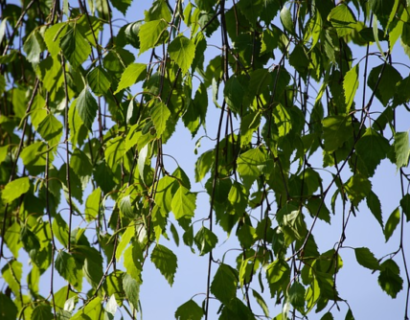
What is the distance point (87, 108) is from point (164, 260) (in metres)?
0.31

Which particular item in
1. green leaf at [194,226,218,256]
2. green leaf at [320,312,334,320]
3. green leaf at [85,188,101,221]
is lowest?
green leaf at [320,312,334,320]

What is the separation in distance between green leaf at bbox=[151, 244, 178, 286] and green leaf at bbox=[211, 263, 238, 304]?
0.08 m

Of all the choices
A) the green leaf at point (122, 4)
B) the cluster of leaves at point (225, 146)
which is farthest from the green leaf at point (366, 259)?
the green leaf at point (122, 4)

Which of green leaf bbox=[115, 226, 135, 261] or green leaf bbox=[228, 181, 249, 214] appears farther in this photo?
green leaf bbox=[228, 181, 249, 214]

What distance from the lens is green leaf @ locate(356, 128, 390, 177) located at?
1.03m

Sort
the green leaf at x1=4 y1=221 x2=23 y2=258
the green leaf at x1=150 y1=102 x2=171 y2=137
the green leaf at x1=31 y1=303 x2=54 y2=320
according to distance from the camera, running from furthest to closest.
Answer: the green leaf at x1=4 y1=221 x2=23 y2=258 → the green leaf at x1=31 y1=303 x2=54 y2=320 → the green leaf at x1=150 y1=102 x2=171 y2=137

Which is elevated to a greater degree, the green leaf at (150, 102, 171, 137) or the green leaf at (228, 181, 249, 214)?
the green leaf at (150, 102, 171, 137)

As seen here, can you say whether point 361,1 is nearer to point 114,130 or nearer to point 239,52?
point 239,52

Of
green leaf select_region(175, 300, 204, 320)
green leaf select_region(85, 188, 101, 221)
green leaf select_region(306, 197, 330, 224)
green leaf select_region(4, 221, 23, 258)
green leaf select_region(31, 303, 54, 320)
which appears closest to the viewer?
green leaf select_region(175, 300, 204, 320)

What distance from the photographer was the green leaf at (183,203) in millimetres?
1032

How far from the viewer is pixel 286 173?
131cm

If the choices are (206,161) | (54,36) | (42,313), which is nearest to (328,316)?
(206,161)

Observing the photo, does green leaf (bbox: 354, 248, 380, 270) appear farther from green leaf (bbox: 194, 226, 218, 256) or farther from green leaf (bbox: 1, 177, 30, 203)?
green leaf (bbox: 1, 177, 30, 203)

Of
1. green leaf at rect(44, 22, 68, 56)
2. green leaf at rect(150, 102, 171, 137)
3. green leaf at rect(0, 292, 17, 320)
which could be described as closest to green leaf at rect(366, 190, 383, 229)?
green leaf at rect(150, 102, 171, 137)
